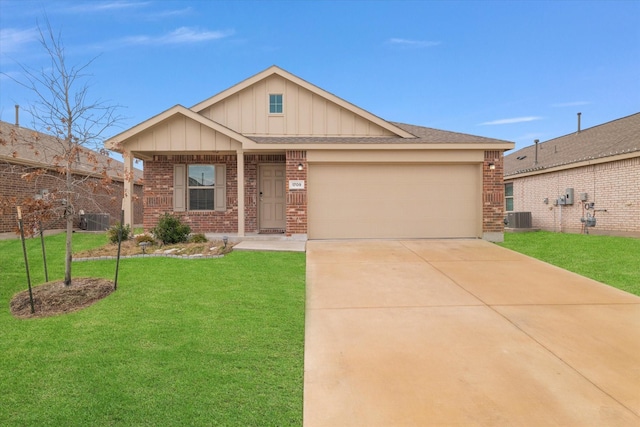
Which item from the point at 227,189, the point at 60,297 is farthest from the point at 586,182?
the point at 60,297

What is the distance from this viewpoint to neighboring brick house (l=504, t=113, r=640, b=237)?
38.1 ft


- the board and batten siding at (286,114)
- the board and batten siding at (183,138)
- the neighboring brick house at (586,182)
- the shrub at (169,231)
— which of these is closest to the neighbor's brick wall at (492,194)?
the board and batten siding at (286,114)

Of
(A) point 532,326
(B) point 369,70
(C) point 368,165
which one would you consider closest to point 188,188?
(C) point 368,165

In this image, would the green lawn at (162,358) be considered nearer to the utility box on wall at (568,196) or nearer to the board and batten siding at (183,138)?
the board and batten siding at (183,138)

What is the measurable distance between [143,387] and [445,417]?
2.38 m

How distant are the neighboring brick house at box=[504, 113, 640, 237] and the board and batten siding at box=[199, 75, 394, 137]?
8.27 m

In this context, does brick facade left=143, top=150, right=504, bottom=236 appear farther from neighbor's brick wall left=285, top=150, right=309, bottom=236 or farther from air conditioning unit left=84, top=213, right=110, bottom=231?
air conditioning unit left=84, top=213, right=110, bottom=231

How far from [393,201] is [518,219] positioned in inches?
312

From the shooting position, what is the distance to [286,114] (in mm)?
11844

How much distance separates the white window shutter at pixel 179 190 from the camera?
460 inches

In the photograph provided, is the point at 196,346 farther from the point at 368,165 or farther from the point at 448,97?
the point at 448,97

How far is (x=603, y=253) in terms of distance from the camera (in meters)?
8.66

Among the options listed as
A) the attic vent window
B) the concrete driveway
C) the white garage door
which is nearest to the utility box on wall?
the white garage door

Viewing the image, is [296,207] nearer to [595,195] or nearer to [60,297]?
[60,297]
